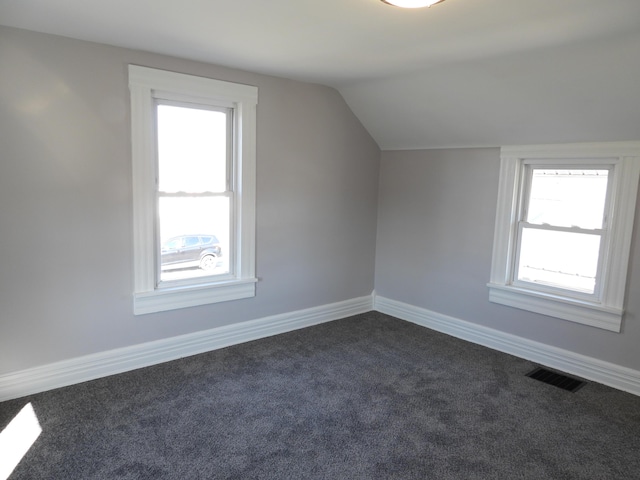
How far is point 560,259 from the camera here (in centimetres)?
364

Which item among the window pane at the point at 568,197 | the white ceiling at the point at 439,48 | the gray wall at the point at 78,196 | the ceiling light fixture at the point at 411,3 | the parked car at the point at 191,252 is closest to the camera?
the ceiling light fixture at the point at 411,3

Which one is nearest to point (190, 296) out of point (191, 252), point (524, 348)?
point (191, 252)

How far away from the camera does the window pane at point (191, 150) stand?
337cm

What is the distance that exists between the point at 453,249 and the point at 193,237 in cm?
233

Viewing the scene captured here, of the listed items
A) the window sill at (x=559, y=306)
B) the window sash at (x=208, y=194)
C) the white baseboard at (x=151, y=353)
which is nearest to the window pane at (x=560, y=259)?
the window sill at (x=559, y=306)

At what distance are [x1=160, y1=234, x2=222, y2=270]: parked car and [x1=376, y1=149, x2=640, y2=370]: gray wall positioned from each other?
1.88 metres

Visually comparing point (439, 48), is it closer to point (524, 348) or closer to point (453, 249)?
point (453, 249)

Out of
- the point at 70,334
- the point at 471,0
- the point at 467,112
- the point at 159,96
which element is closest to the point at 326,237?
the point at 467,112

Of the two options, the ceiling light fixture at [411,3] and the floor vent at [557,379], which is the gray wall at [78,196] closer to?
the ceiling light fixture at [411,3]

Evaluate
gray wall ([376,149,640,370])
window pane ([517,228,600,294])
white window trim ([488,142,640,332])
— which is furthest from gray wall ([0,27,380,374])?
window pane ([517,228,600,294])

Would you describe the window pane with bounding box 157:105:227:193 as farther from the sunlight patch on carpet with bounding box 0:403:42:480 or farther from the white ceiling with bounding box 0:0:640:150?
the sunlight patch on carpet with bounding box 0:403:42:480

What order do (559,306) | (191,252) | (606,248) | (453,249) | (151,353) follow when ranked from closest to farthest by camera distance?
(606,248), (151,353), (559,306), (191,252), (453,249)

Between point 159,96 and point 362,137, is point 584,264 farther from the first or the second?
point 159,96

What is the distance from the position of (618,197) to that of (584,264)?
22.7 inches
